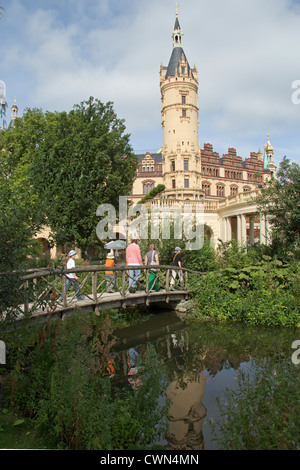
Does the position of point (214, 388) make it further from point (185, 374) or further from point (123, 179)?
point (123, 179)

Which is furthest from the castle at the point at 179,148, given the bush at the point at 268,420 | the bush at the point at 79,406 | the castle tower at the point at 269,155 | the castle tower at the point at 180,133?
the bush at the point at 268,420

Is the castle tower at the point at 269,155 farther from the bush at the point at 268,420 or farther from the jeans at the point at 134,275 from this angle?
the bush at the point at 268,420

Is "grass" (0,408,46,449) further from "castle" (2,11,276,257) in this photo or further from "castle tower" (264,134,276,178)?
"castle tower" (264,134,276,178)

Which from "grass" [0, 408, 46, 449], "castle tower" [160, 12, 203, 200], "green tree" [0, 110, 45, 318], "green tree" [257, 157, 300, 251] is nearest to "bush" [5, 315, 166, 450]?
"grass" [0, 408, 46, 449]

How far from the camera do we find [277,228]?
46.9 ft

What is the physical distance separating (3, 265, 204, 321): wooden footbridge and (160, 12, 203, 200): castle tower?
1296 inches

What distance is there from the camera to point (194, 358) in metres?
Result: 8.96

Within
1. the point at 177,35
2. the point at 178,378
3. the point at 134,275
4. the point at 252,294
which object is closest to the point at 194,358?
the point at 178,378

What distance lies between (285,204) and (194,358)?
23.8ft

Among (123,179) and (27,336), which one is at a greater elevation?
(123,179)

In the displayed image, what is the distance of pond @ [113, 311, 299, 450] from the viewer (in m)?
5.76

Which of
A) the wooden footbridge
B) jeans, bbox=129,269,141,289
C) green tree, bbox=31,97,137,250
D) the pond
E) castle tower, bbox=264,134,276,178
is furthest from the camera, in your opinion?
castle tower, bbox=264,134,276,178
